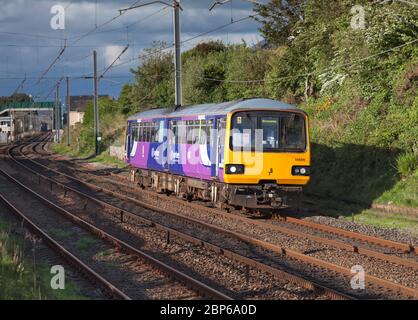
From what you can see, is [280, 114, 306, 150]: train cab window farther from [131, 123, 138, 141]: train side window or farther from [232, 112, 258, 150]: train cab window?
[131, 123, 138, 141]: train side window

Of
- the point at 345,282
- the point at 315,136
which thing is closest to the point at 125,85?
the point at 315,136

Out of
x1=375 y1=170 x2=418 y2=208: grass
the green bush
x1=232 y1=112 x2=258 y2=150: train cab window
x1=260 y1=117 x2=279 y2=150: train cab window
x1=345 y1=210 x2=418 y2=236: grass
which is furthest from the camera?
the green bush

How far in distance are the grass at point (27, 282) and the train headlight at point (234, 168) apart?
6317 millimetres

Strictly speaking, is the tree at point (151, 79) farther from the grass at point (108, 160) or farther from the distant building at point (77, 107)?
the distant building at point (77, 107)

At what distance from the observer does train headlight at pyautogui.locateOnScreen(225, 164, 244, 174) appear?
57.0 feet

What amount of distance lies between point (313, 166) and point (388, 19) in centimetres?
598

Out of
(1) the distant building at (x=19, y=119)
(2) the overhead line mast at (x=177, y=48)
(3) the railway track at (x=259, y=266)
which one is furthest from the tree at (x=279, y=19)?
(1) the distant building at (x=19, y=119)

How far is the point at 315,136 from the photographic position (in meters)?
26.0

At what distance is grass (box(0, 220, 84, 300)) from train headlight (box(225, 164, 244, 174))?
6.32m

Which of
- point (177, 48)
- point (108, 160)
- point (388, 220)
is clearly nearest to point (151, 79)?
point (108, 160)

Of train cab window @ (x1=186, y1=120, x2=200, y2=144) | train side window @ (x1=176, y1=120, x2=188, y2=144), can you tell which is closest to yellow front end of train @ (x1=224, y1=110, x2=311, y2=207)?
train cab window @ (x1=186, y1=120, x2=200, y2=144)

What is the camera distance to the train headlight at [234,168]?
57.0 ft

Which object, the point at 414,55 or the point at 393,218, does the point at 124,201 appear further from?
the point at 414,55
